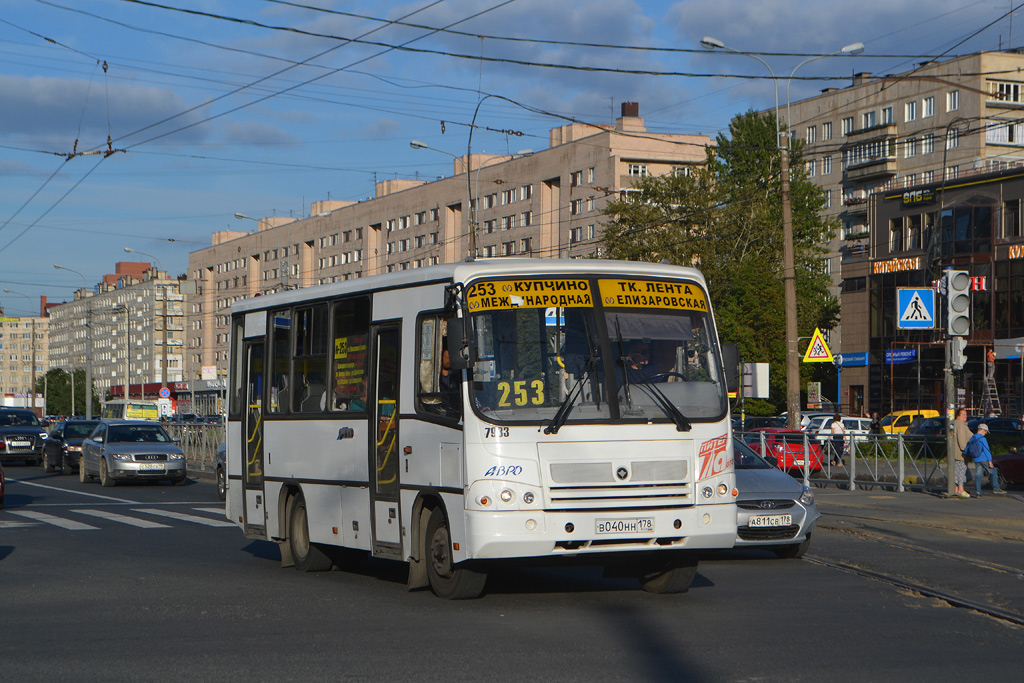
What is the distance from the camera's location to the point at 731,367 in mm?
11266

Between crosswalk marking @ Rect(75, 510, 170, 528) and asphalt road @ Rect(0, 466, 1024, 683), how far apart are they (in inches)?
113

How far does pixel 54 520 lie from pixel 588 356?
12.8 m

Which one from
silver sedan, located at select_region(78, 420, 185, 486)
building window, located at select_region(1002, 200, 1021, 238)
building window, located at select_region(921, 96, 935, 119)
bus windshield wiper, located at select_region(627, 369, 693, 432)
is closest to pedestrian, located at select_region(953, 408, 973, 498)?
bus windshield wiper, located at select_region(627, 369, 693, 432)

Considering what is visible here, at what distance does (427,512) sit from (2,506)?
49.3 ft

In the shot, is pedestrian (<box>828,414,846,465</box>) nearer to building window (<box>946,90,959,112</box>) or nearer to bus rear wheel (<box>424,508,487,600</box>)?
bus rear wheel (<box>424,508,487,600</box>)

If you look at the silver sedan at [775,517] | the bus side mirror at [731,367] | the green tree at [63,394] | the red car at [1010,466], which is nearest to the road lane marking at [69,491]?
the silver sedan at [775,517]

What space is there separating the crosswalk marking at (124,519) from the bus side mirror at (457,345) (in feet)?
34.3

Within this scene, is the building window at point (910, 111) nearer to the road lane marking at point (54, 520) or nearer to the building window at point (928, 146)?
the building window at point (928, 146)

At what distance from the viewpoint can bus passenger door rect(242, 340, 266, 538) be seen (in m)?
14.2

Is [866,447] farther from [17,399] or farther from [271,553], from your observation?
[17,399]

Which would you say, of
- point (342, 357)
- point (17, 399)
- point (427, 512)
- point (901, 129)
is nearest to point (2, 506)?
point (342, 357)

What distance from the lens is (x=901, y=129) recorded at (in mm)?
84438

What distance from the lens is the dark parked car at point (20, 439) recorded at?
43344mm

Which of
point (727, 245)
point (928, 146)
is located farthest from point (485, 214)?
point (727, 245)
